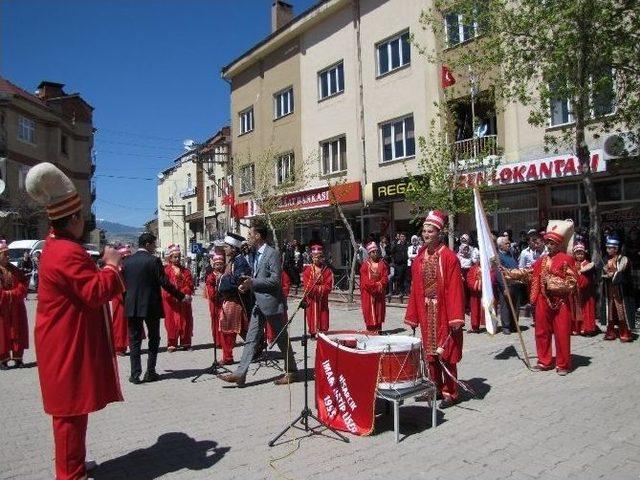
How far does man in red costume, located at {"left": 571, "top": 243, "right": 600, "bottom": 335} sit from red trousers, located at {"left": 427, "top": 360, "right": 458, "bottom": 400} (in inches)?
202

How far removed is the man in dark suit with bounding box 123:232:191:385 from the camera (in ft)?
25.9

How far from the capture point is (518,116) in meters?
16.9

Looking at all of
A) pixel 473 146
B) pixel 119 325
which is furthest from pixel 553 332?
pixel 473 146

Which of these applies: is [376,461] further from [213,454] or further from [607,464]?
[607,464]

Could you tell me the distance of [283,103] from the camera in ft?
90.3

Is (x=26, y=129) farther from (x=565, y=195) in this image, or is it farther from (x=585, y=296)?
(x=585, y=296)

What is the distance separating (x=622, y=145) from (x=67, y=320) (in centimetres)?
1212

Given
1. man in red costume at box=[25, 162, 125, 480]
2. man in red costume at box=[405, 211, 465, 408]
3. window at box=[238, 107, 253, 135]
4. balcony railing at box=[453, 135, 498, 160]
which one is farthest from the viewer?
window at box=[238, 107, 253, 135]

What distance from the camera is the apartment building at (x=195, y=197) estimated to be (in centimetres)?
3981

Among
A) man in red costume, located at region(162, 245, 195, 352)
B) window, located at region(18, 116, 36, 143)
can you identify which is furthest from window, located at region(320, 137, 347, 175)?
window, located at region(18, 116, 36, 143)

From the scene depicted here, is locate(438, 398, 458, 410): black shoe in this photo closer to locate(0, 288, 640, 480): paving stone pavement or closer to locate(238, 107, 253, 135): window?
locate(0, 288, 640, 480): paving stone pavement

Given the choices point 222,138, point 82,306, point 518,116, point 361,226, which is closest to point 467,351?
point 82,306

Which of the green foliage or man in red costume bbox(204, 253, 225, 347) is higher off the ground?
the green foliage

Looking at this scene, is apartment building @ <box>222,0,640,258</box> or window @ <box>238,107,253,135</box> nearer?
apartment building @ <box>222,0,640,258</box>
